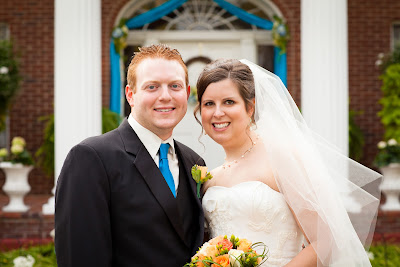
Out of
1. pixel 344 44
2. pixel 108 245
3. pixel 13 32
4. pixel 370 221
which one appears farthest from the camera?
pixel 13 32

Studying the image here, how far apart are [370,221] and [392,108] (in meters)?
5.77

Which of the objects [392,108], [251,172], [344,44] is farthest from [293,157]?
[392,108]

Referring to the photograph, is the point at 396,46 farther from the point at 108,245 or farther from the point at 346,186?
the point at 108,245

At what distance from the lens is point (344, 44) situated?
705 centimetres

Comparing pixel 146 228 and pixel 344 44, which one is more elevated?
pixel 344 44

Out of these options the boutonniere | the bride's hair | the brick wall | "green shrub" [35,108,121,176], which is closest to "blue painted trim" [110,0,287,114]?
"green shrub" [35,108,121,176]

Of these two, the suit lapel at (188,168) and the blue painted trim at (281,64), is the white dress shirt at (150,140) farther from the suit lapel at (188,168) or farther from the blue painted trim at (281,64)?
the blue painted trim at (281,64)

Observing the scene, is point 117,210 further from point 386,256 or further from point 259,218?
point 386,256

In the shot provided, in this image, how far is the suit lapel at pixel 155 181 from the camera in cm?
260

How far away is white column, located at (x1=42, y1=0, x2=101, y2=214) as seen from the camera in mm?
6773

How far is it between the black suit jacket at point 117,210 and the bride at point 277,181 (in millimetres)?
453

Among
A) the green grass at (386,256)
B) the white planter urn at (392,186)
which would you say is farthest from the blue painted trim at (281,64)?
the green grass at (386,256)

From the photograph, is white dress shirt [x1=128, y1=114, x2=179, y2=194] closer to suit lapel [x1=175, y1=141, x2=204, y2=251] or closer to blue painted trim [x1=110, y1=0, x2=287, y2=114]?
suit lapel [x1=175, y1=141, x2=204, y2=251]

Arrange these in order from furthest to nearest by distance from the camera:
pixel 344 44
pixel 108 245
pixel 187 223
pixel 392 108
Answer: pixel 392 108, pixel 344 44, pixel 187 223, pixel 108 245
